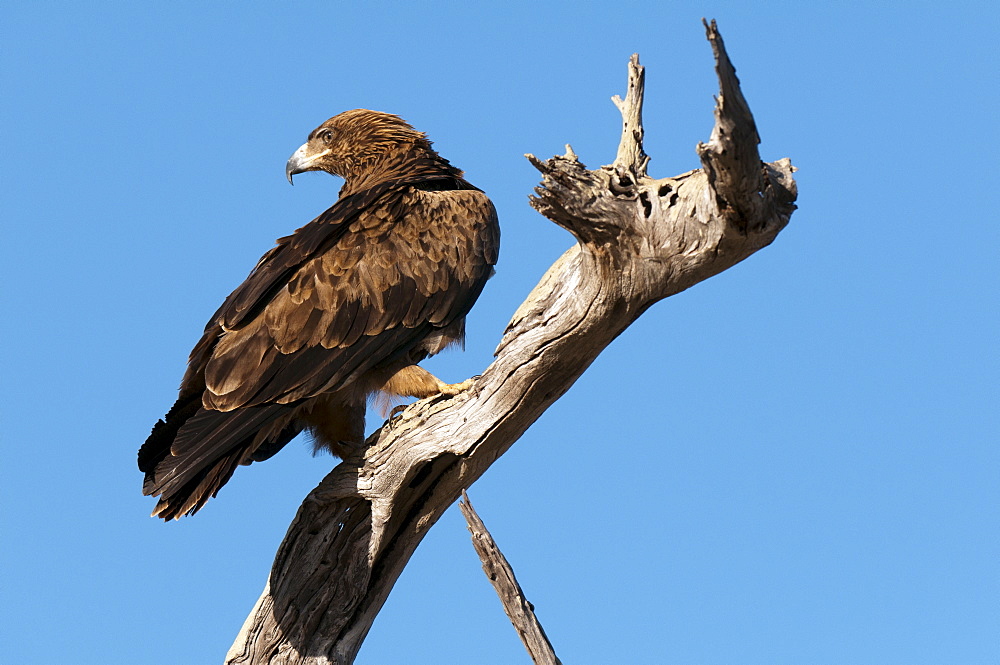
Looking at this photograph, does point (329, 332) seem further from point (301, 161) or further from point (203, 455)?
point (301, 161)

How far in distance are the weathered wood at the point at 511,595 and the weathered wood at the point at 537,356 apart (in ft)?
2.38

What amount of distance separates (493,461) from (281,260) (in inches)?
67.5

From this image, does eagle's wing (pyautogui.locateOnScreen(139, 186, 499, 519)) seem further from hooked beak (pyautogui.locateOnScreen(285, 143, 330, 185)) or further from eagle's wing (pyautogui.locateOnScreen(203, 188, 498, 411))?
hooked beak (pyautogui.locateOnScreen(285, 143, 330, 185))

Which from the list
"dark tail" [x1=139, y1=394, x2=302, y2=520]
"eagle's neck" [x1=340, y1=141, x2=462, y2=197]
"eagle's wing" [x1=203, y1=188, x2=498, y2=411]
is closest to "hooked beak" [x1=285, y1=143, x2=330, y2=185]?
"eagle's neck" [x1=340, y1=141, x2=462, y2=197]

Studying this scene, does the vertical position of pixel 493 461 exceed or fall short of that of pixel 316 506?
it falls short

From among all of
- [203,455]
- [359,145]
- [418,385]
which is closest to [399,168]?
[359,145]

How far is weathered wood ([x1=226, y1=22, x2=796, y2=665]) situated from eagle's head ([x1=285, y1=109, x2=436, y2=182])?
6.99 ft

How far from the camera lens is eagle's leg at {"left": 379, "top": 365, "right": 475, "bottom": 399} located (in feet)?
17.8

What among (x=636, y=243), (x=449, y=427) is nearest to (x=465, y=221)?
(x=449, y=427)

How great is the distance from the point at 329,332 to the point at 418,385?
566mm

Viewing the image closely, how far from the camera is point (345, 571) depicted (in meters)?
5.81

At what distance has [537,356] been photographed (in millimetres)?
4906

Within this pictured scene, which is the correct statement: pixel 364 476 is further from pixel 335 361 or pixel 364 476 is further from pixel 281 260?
pixel 281 260

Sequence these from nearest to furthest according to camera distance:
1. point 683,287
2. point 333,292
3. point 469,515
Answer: point 683,287 → point 333,292 → point 469,515
